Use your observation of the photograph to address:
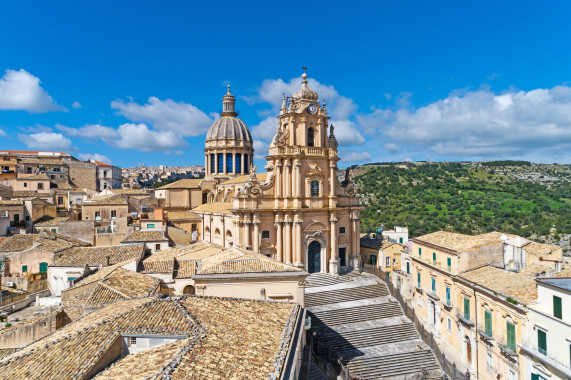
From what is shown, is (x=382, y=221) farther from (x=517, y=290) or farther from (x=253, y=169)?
(x=517, y=290)

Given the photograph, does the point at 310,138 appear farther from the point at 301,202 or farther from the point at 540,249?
the point at 540,249

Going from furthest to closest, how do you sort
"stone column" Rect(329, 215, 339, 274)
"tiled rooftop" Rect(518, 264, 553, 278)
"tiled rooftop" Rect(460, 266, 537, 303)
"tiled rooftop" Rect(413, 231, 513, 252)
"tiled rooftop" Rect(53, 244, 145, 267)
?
"stone column" Rect(329, 215, 339, 274) → "tiled rooftop" Rect(413, 231, 513, 252) → "tiled rooftop" Rect(53, 244, 145, 267) → "tiled rooftop" Rect(518, 264, 553, 278) → "tiled rooftop" Rect(460, 266, 537, 303)

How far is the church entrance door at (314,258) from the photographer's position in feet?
112

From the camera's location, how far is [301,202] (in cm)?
3359

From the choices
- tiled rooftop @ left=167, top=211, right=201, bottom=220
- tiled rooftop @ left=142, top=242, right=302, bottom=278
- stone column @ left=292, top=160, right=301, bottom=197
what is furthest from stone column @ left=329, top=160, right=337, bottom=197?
tiled rooftop @ left=167, top=211, right=201, bottom=220

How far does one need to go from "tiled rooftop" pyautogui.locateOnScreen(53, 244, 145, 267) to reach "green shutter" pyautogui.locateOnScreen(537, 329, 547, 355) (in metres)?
22.7

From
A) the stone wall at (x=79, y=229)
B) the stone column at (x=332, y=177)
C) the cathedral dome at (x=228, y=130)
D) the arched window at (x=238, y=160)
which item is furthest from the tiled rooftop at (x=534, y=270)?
the cathedral dome at (x=228, y=130)

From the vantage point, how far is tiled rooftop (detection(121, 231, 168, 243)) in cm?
3350

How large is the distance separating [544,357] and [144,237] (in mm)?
28272

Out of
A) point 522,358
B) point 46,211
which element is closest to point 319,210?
point 522,358

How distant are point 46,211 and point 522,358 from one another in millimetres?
43080

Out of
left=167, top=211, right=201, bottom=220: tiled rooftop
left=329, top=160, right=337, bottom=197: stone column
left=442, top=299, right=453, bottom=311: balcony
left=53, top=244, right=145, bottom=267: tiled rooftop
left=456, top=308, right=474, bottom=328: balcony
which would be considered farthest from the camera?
left=167, top=211, right=201, bottom=220: tiled rooftop

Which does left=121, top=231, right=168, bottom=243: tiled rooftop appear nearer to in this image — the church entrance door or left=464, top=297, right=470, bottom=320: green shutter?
the church entrance door

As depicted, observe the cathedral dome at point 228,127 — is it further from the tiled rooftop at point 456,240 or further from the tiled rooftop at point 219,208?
the tiled rooftop at point 456,240
